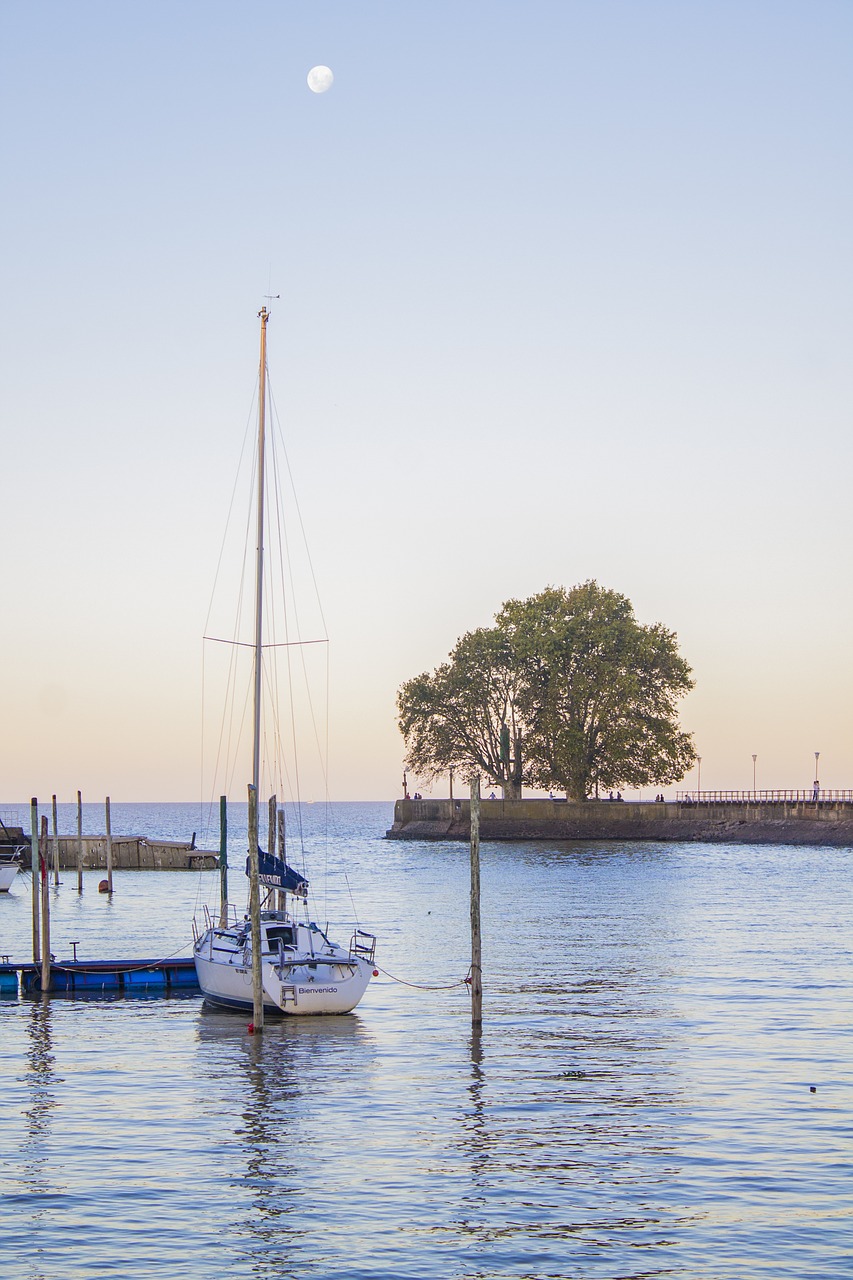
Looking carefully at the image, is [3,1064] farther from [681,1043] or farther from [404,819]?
[404,819]

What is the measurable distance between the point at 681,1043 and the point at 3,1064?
1271 centimetres

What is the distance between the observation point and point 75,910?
203 ft

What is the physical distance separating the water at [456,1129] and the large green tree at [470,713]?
82485mm

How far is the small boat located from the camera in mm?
74812

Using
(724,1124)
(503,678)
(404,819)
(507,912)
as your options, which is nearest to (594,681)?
(503,678)

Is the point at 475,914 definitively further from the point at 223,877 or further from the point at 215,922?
the point at 215,922

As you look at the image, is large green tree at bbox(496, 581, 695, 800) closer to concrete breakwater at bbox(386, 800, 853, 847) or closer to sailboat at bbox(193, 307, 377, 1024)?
concrete breakwater at bbox(386, 800, 853, 847)

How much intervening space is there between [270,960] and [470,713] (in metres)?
95.7

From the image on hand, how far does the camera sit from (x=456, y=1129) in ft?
69.9

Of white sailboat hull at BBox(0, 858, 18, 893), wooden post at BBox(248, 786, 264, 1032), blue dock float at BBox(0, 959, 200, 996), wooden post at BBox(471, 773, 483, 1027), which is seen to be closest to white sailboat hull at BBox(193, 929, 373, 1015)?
wooden post at BBox(248, 786, 264, 1032)

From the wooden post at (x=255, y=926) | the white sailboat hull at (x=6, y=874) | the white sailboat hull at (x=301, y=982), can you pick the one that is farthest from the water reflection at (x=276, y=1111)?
the white sailboat hull at (x=6, y=874)

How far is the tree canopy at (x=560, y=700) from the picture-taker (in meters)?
121

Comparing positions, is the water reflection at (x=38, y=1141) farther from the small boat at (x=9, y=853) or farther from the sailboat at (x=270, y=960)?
the small boat at (x=9, y=853)

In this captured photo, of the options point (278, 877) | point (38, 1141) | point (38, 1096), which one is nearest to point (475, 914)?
point (278, 877)
